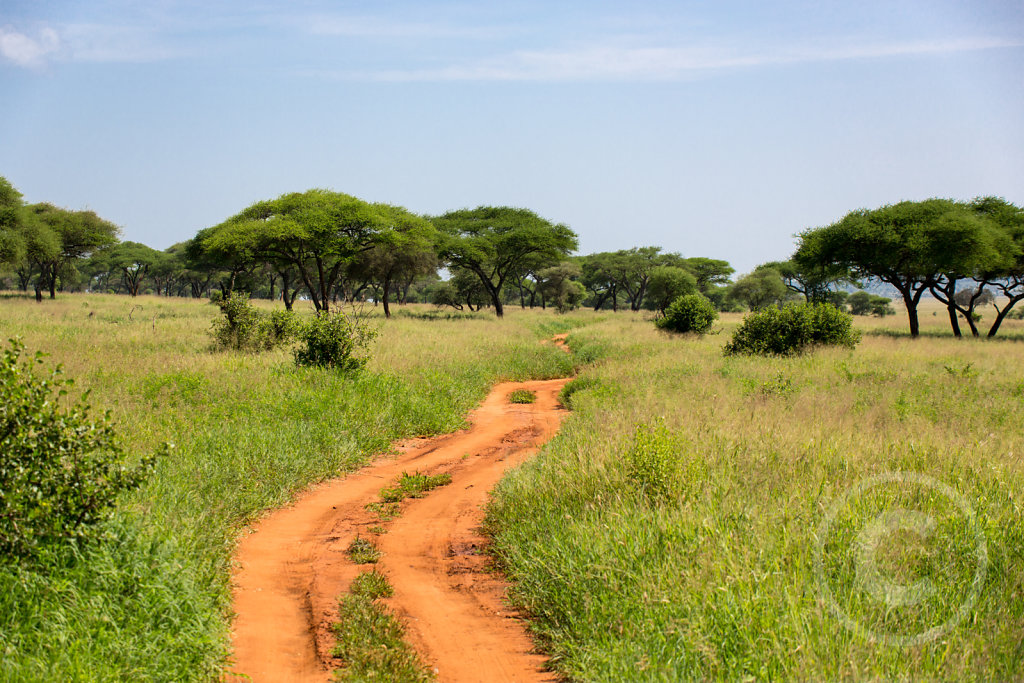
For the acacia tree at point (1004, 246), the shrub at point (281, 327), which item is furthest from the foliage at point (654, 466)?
the acacia tree at point (1004, 246)

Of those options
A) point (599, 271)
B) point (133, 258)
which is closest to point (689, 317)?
point (599, 271)

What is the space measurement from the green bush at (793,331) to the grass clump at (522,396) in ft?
23.4

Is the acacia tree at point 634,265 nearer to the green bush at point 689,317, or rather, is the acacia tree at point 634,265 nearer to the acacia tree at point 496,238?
the acacia tree at point 496,238

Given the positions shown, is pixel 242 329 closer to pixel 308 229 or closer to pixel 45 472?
pixel 45 472

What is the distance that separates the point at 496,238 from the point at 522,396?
2781 centimetres

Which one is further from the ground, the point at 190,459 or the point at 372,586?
the point at 190,459

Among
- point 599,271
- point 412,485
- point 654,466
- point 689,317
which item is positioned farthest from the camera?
point 599,271

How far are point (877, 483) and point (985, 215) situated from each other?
33.5 metres

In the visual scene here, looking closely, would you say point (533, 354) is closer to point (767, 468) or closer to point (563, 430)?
point (563, 430)

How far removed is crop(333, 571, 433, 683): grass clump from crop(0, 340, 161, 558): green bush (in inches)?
70.2

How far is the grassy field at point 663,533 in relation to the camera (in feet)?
11.3

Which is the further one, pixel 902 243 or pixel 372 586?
pixel 902 243

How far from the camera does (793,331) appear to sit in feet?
60.8

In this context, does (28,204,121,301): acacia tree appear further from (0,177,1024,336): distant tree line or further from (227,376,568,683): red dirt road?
(227,376,568,683): red dirt road
